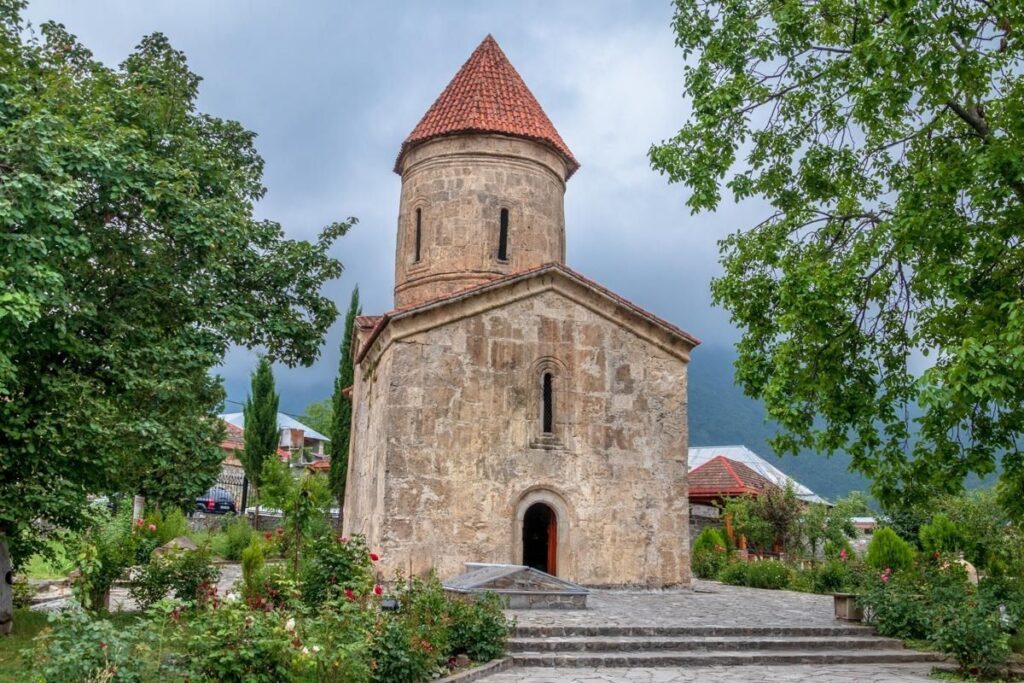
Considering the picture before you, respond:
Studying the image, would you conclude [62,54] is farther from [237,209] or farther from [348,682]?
[348,682]

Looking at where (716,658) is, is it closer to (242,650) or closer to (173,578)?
(242,650)

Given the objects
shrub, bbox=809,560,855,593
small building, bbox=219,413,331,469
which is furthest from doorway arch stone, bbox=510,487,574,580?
small building, bbox=219,413,331,469

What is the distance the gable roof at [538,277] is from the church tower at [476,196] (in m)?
2.55

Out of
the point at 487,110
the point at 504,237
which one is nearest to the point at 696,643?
the point at 504,237

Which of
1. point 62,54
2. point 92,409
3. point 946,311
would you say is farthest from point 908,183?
point 62,54

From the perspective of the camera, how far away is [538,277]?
14.6 m

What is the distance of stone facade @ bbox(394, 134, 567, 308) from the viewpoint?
56.9 ft

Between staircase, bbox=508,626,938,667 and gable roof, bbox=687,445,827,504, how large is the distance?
1834 centimetres

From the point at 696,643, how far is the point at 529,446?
5238 millimetres

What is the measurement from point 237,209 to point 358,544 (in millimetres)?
4313

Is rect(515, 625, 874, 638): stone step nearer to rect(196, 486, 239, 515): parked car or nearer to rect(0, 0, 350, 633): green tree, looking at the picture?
rect(0, 0, 350, 633): green tree

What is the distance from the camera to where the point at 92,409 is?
8.73 meters

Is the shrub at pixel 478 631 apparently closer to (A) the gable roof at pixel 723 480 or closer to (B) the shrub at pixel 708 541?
(B) the shrub at pixel 708 541

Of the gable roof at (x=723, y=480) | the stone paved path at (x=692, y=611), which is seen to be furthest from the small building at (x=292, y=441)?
the stone paved path at (x=692, y=611)
